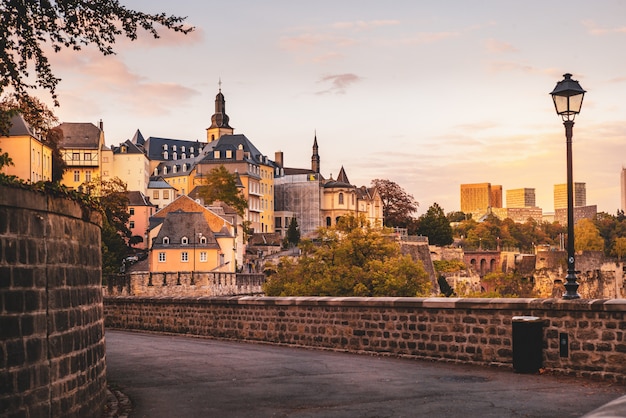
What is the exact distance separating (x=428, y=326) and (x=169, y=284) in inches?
2756

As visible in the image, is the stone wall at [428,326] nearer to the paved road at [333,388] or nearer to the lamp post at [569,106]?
the paved road at [333,388]

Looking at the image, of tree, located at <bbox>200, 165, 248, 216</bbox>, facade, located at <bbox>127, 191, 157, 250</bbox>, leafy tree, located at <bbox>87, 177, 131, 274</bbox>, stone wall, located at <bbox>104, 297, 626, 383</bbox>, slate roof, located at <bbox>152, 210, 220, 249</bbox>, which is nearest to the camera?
stone wall, located at <bbox>104, 297, 626, 383</bbox>

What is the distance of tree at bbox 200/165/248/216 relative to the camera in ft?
436

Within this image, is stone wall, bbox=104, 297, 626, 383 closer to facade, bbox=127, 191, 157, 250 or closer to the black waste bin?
the black waste bin

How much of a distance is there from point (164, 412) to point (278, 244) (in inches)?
5322

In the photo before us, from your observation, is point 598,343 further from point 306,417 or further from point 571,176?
point 306,417

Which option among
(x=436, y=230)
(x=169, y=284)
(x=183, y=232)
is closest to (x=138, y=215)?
(x=183, y=232)

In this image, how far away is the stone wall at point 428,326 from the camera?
1434cm

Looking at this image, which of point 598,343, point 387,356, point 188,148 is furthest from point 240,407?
point 188,148

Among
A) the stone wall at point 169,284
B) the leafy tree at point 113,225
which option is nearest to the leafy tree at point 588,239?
the leafy tree at point 113,225

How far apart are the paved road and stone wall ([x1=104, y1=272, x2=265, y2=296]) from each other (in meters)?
65.8

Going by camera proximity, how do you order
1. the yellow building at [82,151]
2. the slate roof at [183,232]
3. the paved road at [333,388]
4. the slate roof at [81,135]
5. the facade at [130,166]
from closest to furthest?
the paved road at [333,388] → the slate roof at [183,232] → the yellow building at [82,151] → the slate roof at [81,135] → the facade at [130,166]

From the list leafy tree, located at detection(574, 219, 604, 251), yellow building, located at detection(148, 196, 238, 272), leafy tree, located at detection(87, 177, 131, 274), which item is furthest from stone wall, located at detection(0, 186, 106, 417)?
leafy tree, located at detection(574, 219, 604, 251)

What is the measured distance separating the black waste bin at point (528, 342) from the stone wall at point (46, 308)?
22.9 ft
